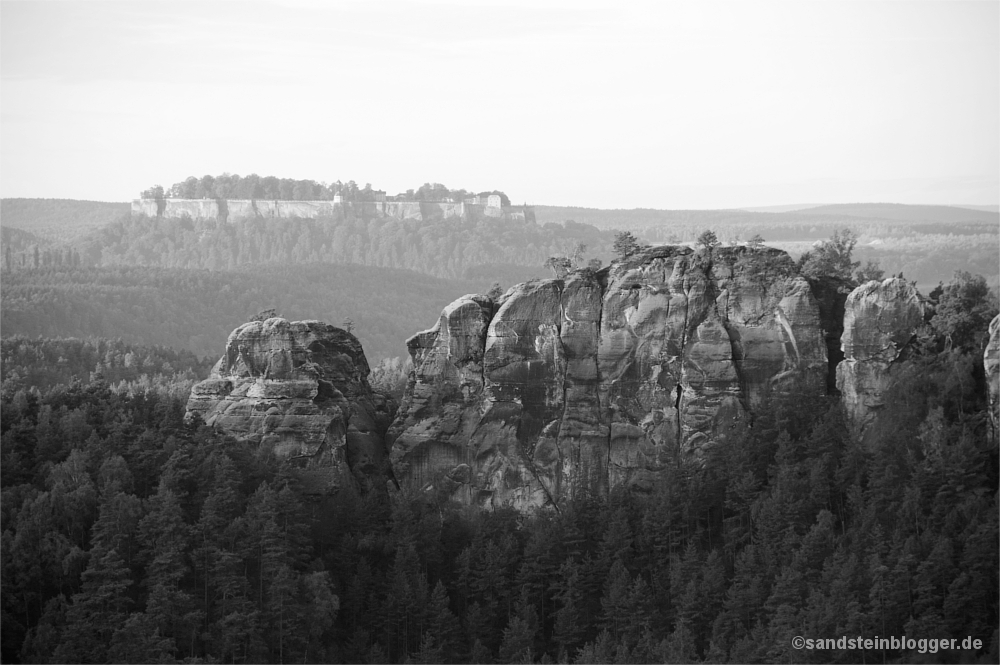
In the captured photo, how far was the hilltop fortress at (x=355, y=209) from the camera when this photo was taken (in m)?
167

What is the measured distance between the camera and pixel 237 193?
17450cm

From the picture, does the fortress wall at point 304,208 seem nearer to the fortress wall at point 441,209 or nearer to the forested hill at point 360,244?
the forested hill at point 360,244

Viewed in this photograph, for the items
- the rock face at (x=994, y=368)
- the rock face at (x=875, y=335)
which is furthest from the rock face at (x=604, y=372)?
the rock face at (x=994, y=368)

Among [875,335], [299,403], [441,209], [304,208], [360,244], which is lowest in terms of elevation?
[299,403]

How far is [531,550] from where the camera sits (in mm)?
53438

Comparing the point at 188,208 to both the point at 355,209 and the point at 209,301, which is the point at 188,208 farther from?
the point at 209,301

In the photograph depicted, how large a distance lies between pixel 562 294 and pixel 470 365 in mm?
4085

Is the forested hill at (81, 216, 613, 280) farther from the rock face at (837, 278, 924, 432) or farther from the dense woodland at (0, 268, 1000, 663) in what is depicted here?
the rock face at (837, 278, 924, 432)

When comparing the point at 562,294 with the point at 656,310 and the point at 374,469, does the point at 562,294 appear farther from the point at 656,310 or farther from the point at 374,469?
the point at 374,469

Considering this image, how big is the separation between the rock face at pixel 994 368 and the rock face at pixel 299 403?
20.9m

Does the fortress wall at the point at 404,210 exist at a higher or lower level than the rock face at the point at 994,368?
higher

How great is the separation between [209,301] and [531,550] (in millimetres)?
76352

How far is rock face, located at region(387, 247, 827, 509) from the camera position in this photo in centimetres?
5512

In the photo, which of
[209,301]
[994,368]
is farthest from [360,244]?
[994,368]
